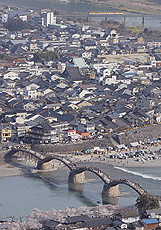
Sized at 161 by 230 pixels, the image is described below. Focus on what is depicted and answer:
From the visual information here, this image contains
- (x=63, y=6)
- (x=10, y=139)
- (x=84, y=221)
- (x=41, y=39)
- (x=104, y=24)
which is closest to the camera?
(x=84, y=221)

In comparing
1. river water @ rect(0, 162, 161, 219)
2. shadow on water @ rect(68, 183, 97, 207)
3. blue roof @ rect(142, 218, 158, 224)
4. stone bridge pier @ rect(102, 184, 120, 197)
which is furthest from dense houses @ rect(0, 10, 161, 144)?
blue roof @ rect(142, 218, 158, 224)

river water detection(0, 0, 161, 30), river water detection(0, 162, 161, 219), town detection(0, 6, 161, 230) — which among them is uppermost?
river water detection(0, 0, 161, 30)

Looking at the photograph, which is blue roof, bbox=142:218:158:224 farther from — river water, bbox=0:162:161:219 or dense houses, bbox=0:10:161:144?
dense houses, bbox=0:10:161:144

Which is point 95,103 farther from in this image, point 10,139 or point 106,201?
point 106,201

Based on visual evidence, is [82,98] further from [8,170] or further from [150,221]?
[150,221]

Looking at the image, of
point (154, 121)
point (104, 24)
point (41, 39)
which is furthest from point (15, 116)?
point (104, 24)
